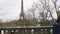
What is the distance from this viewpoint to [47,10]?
16.3m

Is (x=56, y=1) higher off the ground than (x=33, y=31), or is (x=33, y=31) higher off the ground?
(x=56, y=1)

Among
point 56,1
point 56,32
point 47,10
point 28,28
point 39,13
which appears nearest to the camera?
point 56,32

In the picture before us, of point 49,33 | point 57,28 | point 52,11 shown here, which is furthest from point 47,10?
point 57,28

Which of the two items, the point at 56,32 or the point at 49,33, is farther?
the point at 49,33

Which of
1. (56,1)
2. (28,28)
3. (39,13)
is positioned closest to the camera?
(28,28)

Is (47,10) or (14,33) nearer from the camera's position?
(14,33)

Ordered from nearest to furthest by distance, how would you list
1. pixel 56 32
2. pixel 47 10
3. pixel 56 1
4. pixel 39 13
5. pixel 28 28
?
1. pixel 56 32
2. pixel 28 28
3. pixel 56 1
4. pixel 47 10
5. pixel 39 13

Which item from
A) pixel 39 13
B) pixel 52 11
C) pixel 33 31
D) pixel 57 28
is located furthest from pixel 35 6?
pixel 57 28

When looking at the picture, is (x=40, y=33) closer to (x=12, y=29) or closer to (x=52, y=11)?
(x=12, y=29)

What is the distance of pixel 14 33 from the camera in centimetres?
586

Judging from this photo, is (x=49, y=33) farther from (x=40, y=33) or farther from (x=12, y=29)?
(x=12, y=29)

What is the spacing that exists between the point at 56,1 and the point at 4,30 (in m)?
9.86

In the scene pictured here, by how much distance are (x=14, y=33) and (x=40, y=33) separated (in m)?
0.83

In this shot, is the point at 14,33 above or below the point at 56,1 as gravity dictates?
below
